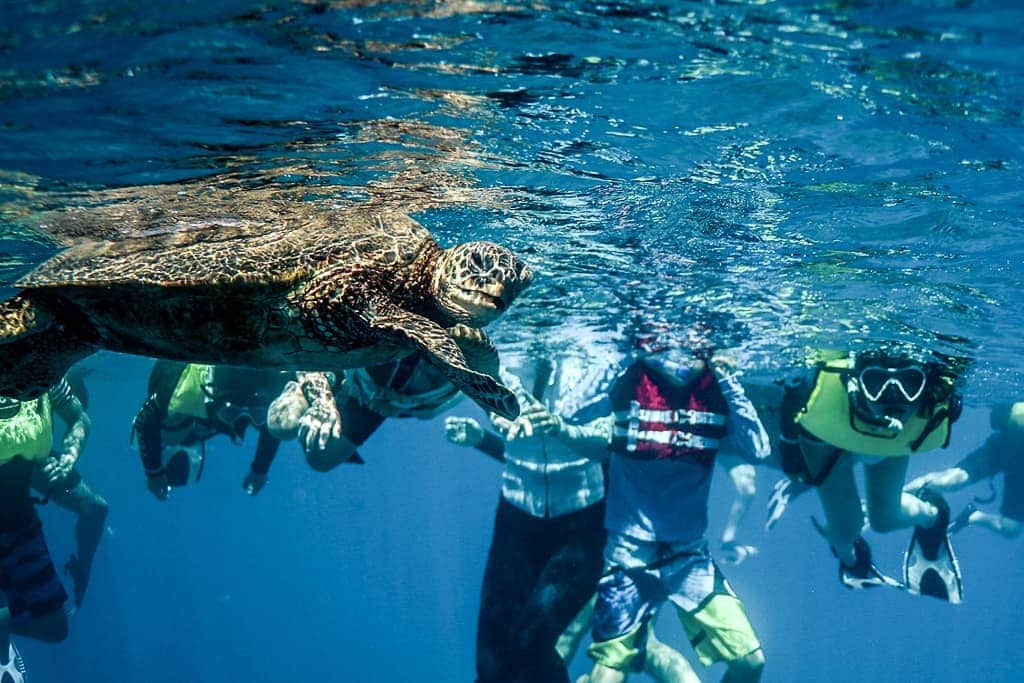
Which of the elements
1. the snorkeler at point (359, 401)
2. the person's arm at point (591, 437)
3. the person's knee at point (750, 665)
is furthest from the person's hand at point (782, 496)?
the snorkeler at point (359, 401)

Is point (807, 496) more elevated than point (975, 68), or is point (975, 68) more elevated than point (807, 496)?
point (975, 68)

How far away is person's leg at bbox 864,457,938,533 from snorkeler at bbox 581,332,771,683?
3232mm

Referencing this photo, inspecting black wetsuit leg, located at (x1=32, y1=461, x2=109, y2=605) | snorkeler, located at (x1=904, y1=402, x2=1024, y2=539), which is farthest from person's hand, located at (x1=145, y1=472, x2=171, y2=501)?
snorkeler, located at (x1=904, y1=402, x2=1024, y2=539)

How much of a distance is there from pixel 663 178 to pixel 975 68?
2.83 metres

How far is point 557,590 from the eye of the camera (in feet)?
31.3

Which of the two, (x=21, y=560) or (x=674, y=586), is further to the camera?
(x=21, y=560)

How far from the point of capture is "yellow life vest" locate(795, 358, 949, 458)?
8.78 meters

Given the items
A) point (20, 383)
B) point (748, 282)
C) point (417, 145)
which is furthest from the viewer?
point (748, 282)

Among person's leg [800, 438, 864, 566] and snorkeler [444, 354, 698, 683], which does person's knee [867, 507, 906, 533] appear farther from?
snorkeler [444, 354, 698, 683]

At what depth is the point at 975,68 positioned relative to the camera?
16.3 ft

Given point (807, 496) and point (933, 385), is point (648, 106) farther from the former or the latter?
point (807, 496)

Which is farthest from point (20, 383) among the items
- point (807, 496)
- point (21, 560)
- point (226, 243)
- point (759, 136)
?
point (807, 496)

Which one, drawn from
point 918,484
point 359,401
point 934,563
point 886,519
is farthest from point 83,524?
point 918,484

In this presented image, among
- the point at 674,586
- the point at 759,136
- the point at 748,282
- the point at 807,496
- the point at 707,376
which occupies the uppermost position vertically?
the point at 759,136
